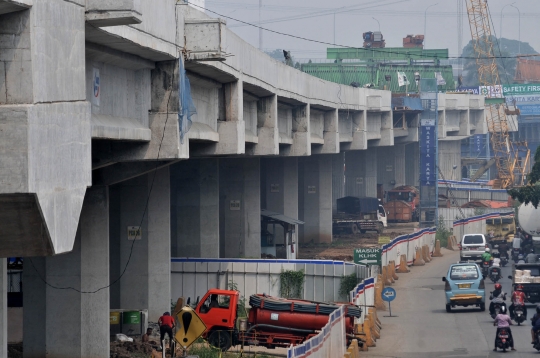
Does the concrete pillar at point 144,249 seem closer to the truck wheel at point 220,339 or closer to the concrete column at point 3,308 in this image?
the truck wheel at point 220,339

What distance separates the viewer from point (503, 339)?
1038 inches

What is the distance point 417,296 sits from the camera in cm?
3947

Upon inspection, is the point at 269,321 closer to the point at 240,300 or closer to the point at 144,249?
the point at 144,249

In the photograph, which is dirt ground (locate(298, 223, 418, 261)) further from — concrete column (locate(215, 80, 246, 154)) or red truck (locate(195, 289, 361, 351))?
red truck (locate(195, 289, 361, 351))

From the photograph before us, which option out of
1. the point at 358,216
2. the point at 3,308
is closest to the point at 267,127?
the point at 3,308

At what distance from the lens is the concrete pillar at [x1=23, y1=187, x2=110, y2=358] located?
23.3 meters

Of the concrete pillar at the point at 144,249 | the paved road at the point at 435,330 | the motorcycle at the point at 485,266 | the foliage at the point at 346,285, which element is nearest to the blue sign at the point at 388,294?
the paved road at the point at 435,330

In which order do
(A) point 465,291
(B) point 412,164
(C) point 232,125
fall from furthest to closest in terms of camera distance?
(B) point 412,164, (A) point 465,291, (C) point 232,125

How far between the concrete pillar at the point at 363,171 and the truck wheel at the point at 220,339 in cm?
5530

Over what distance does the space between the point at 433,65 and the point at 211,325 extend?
284ft


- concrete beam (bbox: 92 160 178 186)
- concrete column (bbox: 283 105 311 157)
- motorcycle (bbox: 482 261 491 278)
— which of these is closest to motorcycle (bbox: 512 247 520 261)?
motorcycle (bbox: 482 261 491 278)

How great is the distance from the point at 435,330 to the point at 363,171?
5101 cm

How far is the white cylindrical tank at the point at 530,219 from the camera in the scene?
53.2 metres

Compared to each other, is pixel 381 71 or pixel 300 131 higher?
pixel 381 71
